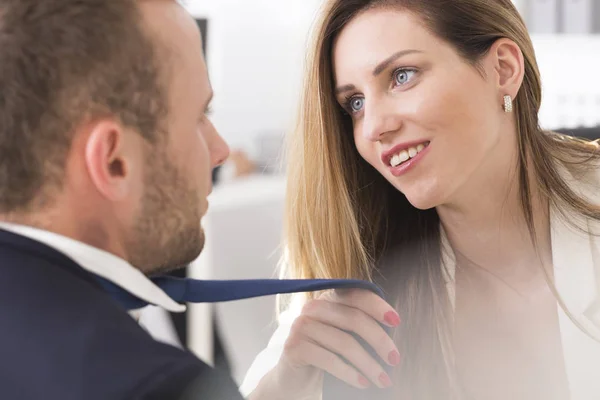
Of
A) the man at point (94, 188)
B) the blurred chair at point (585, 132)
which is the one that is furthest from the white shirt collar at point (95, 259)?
the blurred chair at point (585, 132)

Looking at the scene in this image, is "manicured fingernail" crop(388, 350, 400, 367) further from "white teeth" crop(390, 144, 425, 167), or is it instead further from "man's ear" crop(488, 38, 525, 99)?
"man's ear" crop(488, 38, 525, 99)

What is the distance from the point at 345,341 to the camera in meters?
0.77

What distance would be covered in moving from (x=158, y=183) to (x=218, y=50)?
2184 mm

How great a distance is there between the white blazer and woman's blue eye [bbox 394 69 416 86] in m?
0.28

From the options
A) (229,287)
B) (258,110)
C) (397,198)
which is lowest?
(258,110)

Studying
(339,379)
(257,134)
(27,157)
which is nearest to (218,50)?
(257,134)

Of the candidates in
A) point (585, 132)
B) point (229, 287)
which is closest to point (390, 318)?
point (229, 287)

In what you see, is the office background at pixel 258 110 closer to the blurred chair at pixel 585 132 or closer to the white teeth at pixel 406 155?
the blurred chair at pixel 585 132

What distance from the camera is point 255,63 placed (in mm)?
2744

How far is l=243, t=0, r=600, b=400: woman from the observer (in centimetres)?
97

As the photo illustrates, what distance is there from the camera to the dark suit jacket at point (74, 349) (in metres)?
0.46

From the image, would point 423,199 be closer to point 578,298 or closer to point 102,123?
point 578,298

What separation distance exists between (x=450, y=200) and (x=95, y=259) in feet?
2.07

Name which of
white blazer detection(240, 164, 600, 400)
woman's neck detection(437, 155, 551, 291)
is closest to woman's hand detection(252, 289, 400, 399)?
white blazer detection(240, 164, 600, 400)
